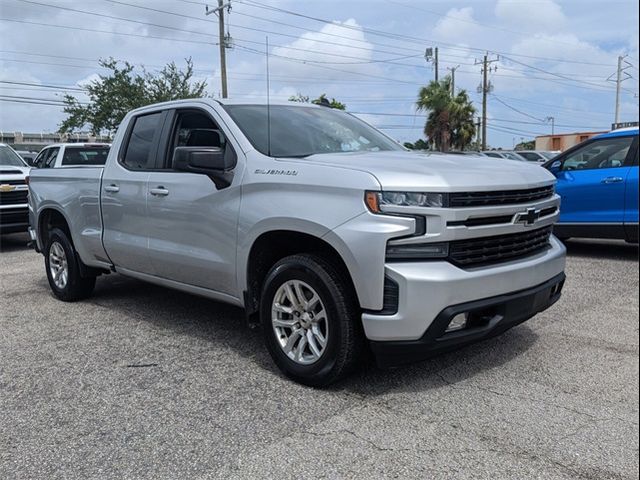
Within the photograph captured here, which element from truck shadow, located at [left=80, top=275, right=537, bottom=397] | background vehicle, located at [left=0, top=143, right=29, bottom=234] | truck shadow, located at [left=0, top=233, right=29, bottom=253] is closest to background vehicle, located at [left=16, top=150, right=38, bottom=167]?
truck shadow, located at [left=0, top=233, right=29, bottom=253]

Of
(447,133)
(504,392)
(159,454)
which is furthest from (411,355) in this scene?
(447,133)

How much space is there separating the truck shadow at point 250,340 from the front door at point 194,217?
581 millimetres

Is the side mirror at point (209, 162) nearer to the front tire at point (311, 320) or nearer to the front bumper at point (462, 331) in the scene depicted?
the front tire at point (311, 320)

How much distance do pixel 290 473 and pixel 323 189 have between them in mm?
1623

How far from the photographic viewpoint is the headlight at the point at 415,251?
3301mm

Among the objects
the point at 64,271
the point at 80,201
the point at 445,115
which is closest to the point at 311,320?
the point at 80,201

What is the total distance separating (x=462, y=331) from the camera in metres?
3.46

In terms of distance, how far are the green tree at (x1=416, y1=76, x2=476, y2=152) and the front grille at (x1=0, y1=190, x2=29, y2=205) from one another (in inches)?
1086

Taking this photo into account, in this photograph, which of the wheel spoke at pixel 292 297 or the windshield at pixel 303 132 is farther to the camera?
the windshield at pixel 303 132

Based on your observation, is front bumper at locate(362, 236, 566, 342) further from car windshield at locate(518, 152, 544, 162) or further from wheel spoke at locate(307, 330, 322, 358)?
car windshield at locate(518, 152, 544, 162)

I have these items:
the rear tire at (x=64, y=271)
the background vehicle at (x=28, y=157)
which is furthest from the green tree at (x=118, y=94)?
the rear tire at (x=64, y=271)

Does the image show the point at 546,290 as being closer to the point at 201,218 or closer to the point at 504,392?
the point at 504,392

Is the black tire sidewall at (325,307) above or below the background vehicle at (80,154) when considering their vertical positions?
below

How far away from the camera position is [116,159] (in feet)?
18.4
